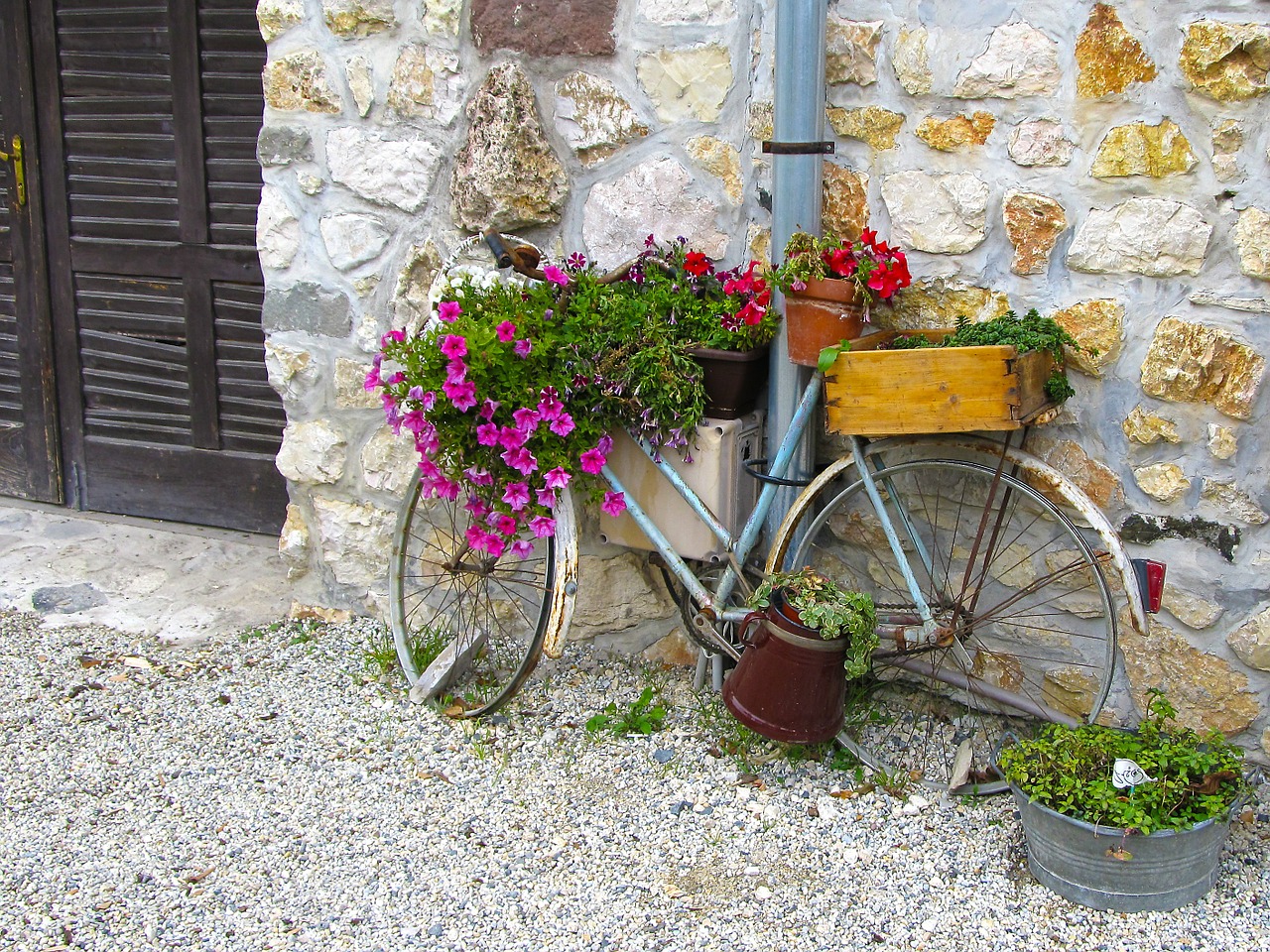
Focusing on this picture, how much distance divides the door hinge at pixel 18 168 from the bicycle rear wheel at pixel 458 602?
83.2 inches

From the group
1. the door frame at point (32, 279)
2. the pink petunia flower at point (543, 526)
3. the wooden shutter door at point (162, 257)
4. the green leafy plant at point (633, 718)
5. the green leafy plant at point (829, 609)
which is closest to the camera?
the green leafy plant at point (829, 609)

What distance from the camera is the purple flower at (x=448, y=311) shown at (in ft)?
9.62

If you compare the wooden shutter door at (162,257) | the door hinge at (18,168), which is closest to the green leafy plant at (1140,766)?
the wooden shutter door at (162,257)

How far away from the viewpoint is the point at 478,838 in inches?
107

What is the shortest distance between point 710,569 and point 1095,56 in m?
1.47

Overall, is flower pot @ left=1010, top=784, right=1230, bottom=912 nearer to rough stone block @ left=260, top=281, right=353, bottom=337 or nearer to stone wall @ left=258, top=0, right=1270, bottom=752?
stone wall @ left=258, top=0, right=1270, bottom=752

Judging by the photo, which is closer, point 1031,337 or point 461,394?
point 1031,337

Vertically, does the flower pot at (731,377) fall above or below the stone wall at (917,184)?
below

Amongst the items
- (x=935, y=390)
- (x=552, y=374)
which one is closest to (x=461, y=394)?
(x=552, y=374)

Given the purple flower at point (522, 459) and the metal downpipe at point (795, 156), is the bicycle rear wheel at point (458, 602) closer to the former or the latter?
the purple flower at point (522, 459)

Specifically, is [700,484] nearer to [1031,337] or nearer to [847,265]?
[847,265]

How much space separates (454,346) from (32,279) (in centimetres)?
255

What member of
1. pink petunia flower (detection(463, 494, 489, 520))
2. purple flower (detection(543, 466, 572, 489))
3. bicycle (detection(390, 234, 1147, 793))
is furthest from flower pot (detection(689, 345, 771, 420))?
pink petunia flower (detection(463, 494, 489, 520))

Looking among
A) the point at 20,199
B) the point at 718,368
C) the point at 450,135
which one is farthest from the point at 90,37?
the point at 718,368
